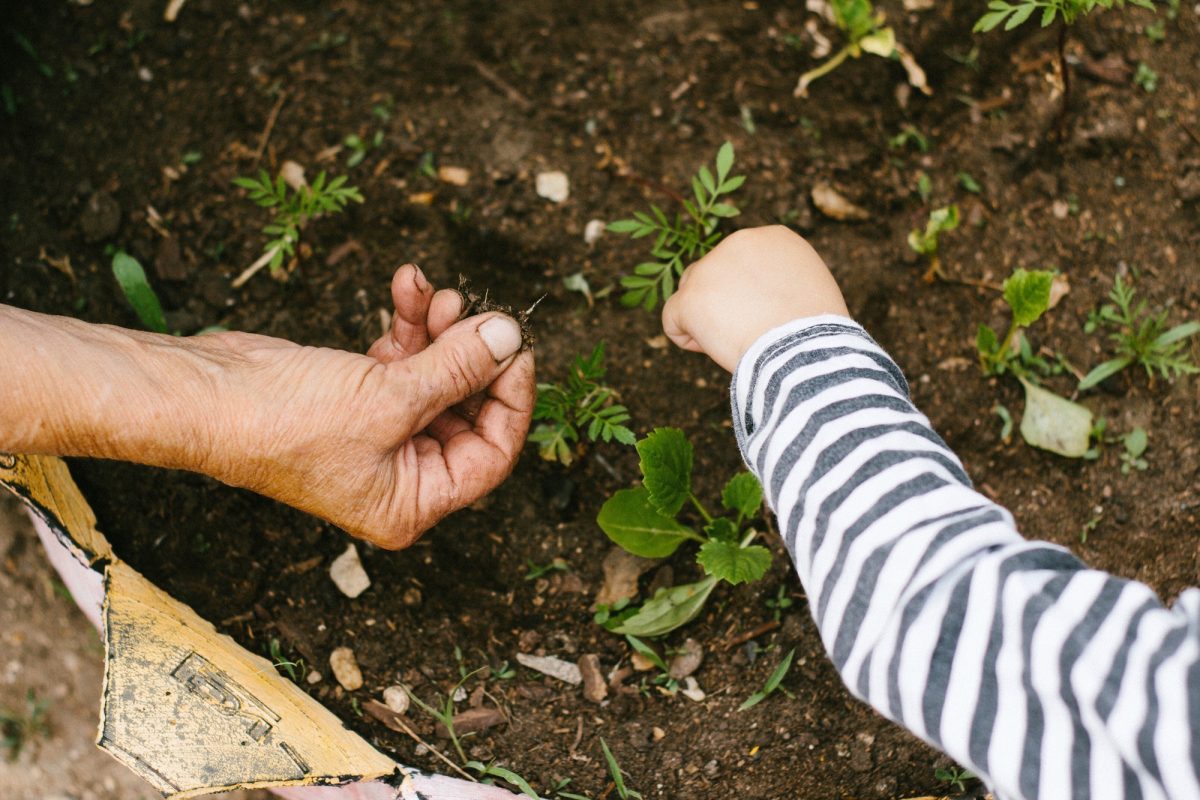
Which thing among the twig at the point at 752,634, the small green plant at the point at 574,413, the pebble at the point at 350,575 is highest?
the small green plant at the point at 574,413

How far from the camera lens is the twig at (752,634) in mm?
1942


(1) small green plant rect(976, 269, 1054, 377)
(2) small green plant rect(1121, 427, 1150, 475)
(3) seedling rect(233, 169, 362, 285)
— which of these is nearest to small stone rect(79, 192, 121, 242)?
(3) seedling rect(233, 169, 362, 285)

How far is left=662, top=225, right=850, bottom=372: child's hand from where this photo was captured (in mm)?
1562

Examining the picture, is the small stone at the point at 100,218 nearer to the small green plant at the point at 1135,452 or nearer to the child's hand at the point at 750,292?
A: the child's hand at the point at 750,292

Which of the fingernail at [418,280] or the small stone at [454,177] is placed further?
the small stone at [454,177]

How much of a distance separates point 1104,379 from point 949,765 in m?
0.98

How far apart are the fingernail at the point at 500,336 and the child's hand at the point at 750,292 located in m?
0.33

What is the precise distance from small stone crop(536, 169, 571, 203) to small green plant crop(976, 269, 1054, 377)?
1.04 meters

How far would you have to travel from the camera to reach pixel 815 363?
1.43 meters

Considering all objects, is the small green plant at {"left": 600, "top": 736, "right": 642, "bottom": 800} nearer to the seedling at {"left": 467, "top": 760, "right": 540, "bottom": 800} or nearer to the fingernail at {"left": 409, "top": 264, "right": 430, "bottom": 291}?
the seedling at {"left": 467, "top": 760, "right": 540, "bottom": 800}

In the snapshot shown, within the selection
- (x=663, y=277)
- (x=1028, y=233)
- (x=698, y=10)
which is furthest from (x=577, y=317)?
(x=1028, y=233)

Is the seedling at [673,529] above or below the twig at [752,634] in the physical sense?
above

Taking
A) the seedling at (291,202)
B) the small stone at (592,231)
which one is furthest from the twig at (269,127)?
the small stone at (592,231)

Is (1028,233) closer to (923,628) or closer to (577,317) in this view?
(577,317)
